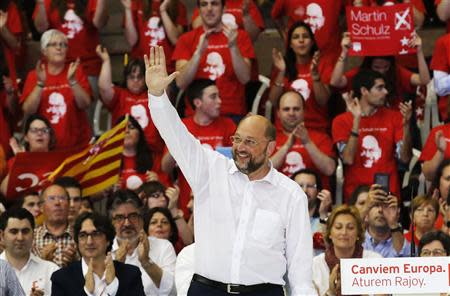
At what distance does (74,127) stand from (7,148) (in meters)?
0.68

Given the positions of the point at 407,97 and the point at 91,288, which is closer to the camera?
the point at 91,288

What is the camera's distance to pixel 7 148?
591 inches

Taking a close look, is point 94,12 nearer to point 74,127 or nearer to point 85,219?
point 74,127

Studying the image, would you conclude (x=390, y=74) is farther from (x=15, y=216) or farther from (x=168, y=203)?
(x=15, y=216)

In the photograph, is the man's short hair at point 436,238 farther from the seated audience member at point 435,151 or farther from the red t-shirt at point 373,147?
the red t-shirt at point 373,147

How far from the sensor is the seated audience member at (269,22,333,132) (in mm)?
14492

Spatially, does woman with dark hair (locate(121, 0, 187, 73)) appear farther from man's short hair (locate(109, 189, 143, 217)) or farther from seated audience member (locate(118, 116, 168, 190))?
man's short hair (locate(109, 189, 143, 217))

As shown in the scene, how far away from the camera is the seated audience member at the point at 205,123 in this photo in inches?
555

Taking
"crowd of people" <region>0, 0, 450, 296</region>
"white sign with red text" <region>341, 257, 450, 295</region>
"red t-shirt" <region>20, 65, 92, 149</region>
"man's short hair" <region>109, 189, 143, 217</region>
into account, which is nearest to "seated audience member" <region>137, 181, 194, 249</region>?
"crowd of people" <region>0, 0, 450, 296</region>

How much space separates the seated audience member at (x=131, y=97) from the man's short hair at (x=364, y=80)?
195 centimetres

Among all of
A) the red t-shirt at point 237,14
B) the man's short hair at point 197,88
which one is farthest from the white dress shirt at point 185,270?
the red t-shirt at point 237,14

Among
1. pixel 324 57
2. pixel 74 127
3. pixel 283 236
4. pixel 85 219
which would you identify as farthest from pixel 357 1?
pixel 283 236

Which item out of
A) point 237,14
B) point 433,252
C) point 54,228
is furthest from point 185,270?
point 237,14

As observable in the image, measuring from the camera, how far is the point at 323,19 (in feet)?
49.3
